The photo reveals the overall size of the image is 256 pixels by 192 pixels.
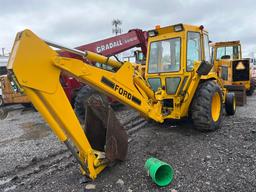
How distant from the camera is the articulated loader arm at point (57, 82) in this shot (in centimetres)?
274

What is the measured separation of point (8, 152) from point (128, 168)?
8.53 ft

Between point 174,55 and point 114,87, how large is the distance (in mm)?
2132

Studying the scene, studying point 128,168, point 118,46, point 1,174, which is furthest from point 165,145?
point 118,46

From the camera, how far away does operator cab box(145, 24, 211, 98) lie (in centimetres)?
514

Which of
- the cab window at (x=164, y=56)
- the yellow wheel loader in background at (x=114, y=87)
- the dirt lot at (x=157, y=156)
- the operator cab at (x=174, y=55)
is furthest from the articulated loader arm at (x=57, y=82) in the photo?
the cab window at (x=164, y=56)

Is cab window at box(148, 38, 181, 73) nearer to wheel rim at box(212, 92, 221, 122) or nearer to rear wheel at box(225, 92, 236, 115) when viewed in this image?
wheel rim at box(212, 92, 221, 122)

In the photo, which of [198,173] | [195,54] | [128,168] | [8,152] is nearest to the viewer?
[198,173]

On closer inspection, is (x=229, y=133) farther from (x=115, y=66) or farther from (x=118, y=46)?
(x=118, y=46)

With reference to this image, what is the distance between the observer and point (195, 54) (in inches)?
213

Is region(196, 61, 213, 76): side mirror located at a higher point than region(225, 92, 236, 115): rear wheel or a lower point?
higher

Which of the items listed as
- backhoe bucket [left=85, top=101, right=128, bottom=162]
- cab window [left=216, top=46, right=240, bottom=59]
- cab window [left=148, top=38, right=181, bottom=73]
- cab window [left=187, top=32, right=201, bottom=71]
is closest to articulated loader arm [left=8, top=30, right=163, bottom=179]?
backhoe bucket [left=85, top=101, right=128, bottom=162]

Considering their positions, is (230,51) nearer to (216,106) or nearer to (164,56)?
(216,106)

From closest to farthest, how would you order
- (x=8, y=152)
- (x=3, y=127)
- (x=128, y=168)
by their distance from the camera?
(x=128, y=168)
(x=8, y=152)
(x=3, y=127)

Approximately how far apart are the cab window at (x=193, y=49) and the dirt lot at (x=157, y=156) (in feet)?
4.55
